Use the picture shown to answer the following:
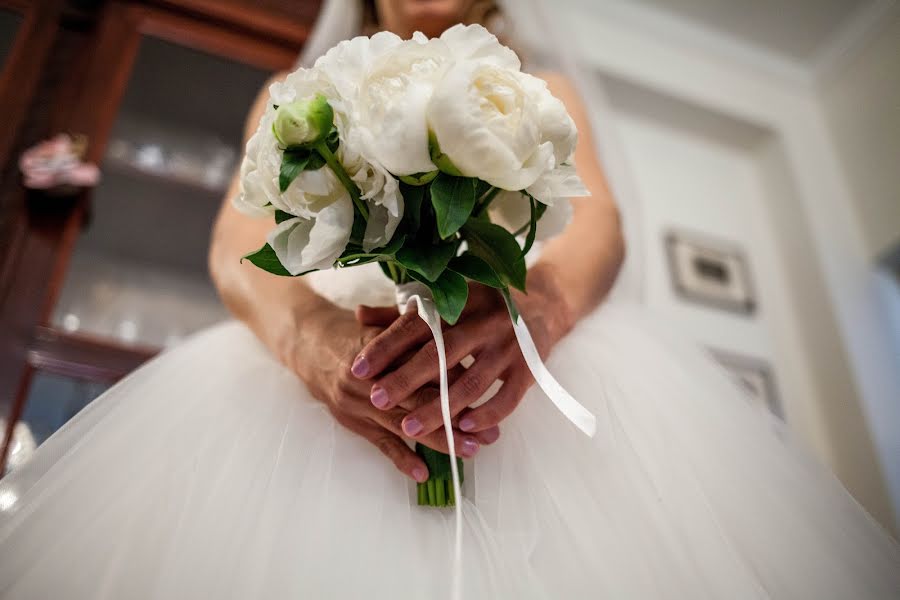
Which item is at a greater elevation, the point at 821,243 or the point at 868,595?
the point at 821,243

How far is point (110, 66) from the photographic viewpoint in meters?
1.37

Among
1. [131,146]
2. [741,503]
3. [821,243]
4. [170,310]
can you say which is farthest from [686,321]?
[131,146]

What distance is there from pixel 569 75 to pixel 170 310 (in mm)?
913

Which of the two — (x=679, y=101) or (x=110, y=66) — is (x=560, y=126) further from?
(x=679, y=101)

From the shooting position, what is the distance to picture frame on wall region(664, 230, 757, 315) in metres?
1.72

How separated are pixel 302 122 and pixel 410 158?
0.08 meters

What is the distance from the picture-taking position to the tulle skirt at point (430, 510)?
0.54 metres

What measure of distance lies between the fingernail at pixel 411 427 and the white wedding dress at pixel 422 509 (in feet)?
0.21

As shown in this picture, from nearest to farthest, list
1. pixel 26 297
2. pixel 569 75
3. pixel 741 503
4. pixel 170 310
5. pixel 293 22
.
A: pixel 741 503 < pixel 26 297 < pixel 569 75 < pixel 170 310 < pixel 293 22

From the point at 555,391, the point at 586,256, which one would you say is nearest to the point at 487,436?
the point at 555,391

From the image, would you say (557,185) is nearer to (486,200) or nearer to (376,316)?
(486,200)

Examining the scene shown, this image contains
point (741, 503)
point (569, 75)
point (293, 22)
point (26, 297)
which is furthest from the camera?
point (293, 22)

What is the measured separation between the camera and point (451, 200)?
530mm

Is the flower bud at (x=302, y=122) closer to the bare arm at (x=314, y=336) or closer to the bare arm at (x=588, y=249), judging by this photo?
the bare arm at (x=314, y=336)
